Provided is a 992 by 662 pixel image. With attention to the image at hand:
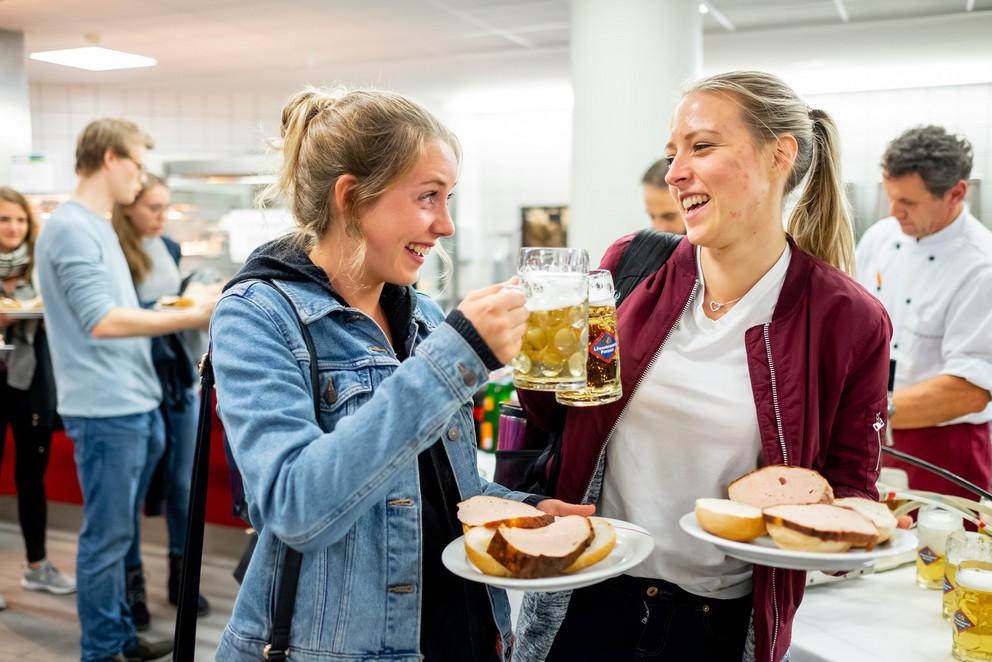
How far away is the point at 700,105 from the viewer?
4.58 feet

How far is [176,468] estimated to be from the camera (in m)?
3.58

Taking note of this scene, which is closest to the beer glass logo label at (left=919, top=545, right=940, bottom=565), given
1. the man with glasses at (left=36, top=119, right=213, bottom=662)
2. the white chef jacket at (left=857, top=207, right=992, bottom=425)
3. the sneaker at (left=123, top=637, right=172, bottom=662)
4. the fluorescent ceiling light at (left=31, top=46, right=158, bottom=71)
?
the white chef jacket at (left=857, top=207, right=992, bottom=425)

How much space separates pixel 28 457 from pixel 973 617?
375 centimetres

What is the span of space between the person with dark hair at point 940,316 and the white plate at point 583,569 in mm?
1836

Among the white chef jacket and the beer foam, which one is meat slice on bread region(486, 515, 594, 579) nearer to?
the beer foam

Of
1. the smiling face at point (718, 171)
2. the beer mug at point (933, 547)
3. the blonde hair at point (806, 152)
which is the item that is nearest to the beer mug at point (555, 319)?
the smiling face at point (718, 171)

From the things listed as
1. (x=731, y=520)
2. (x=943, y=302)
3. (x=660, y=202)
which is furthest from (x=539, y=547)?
(x=660, y=202)

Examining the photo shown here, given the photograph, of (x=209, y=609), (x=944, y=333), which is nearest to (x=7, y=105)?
(x=209, y=609)

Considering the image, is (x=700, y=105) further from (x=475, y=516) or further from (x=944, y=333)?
(x=944, y=333)

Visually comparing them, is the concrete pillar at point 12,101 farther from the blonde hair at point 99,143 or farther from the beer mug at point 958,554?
the beer mug at point 958,554

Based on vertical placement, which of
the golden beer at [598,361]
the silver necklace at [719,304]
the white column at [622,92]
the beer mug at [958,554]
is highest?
the white column at [622,92]

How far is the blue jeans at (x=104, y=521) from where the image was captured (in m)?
2.97

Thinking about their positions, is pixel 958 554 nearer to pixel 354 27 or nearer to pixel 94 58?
pixel 354 27

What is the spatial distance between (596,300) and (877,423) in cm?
49
